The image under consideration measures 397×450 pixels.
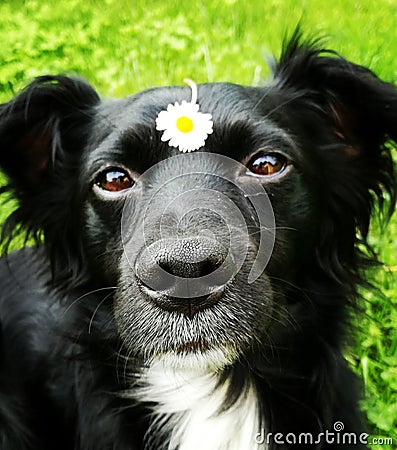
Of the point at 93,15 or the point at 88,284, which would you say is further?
the point at 93,15

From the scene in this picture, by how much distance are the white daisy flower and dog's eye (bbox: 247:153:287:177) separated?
171 millimetres

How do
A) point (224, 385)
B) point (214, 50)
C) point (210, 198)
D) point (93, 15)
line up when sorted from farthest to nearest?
point (93, 15)
point (214, 50)
point (224, 385)
point (210, 198)

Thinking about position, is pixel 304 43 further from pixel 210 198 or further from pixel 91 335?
pixel 91 335

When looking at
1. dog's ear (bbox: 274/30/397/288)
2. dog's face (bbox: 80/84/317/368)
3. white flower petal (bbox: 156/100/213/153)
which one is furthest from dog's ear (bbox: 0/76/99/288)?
dog's ear (bbox: 274/30/397/288)

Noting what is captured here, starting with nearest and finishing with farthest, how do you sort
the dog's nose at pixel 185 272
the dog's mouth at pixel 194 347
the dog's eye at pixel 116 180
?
the dog's nose at pixel 185 272, the dog's mouth at pixel 194 347, the dog's eye at pixel 116 180

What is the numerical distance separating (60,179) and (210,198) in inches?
28.4

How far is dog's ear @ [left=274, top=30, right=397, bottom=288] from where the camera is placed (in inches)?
96.0

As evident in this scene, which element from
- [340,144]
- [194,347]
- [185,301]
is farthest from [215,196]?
[340,144]

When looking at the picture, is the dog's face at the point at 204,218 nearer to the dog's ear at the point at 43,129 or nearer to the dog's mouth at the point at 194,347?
the dog's mouth at the point at 194,347

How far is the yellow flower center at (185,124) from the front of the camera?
2139mm

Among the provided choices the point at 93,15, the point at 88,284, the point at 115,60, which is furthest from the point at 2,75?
the point at 88,284

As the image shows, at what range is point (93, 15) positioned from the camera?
661 cm
